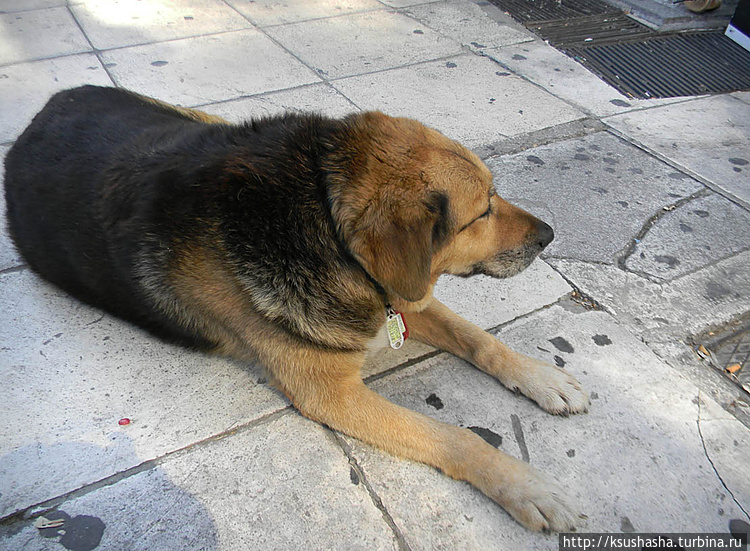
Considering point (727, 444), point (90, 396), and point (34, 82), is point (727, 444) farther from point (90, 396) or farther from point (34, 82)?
point (34, 82)

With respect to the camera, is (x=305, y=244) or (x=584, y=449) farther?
(x=584, y=449)

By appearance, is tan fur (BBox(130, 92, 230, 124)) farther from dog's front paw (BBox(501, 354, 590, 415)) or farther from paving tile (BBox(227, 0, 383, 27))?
paving tile (BBox(227, 0, 383, 27))

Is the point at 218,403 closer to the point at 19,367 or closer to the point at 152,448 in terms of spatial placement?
the point at 152,448

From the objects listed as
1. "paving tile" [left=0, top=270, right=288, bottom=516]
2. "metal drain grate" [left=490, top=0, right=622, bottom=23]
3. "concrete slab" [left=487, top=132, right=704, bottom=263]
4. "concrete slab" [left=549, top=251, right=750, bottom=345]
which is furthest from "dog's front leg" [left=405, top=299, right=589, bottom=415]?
"metal drain grate" [left=490, top=0, right=622, bottom=23]

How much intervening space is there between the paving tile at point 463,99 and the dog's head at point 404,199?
226 cm

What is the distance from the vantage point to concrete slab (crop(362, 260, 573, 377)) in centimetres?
302

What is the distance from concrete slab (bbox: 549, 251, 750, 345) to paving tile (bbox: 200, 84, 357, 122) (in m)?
2.45

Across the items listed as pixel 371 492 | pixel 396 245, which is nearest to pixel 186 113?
pixel 396 245

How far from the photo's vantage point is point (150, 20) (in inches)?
249

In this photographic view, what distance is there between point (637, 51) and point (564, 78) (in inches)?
47.2

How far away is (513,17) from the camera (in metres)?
6.69

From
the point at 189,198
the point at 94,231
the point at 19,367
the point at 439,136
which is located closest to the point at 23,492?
the point at 19,367

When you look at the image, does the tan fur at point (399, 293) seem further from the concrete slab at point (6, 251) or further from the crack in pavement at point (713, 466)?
the concrete slab at point (6, 251)

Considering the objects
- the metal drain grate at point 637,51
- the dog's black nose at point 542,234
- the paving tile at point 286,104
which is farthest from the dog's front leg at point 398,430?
the metal drain grate at point 637,51
